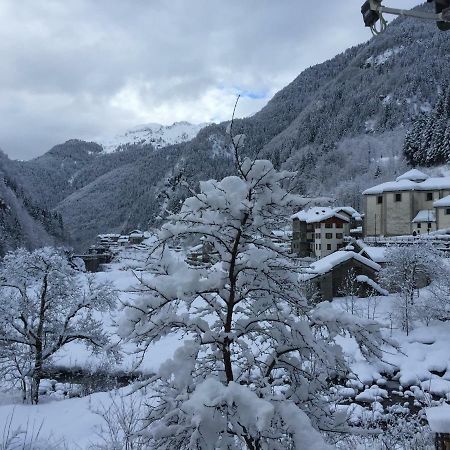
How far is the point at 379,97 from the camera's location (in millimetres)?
149500

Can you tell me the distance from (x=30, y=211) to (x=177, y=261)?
12127cm

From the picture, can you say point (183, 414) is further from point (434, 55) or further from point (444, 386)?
point (434, 55)

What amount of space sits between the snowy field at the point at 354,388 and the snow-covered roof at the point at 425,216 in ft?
72.2

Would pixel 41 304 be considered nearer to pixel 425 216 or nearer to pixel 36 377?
pixel 36 377

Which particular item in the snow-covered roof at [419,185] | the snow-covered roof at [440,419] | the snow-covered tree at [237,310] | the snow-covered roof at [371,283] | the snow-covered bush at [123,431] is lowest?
the snow-covered roof at [371,283]

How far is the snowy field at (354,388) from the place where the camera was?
550 inches

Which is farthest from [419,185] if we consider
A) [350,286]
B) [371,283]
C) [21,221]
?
[21,221]

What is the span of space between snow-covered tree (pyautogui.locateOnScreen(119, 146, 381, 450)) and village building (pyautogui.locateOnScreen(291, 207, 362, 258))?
168 feet

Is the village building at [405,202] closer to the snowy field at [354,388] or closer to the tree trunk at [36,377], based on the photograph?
the snowy field at [354,388]

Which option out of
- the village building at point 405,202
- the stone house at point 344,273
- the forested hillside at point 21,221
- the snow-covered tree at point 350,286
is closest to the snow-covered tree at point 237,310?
the stone house at point 344,273

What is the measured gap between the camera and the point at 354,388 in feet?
80.8

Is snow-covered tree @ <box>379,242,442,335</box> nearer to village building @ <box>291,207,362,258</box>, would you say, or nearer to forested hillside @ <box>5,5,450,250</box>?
village building @ <box>291,207,362,258</box>

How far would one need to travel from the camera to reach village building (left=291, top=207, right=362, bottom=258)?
57.6m

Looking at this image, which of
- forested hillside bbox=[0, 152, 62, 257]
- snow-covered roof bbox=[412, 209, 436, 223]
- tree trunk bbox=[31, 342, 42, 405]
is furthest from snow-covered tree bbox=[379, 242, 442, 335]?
forested hillside bbox=[0, 152, 62, 257]
